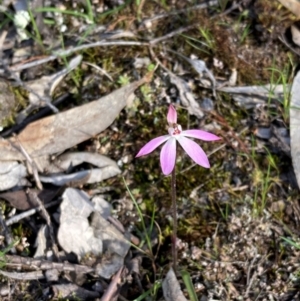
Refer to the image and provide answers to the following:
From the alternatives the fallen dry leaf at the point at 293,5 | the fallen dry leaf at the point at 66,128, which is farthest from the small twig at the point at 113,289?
the fallen dry leaf at the point at 293,5

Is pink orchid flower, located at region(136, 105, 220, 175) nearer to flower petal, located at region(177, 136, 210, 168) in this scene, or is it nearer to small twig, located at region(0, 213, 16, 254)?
flower petal, located at region(177, 136, 210, 168)

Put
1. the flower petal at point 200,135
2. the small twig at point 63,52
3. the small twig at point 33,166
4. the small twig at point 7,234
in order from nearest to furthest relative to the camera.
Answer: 1. the flower petal at point 200,135
2. the small twig at point 7,234
3. the small twig at point 33,166
4. the small twig at point 63,52

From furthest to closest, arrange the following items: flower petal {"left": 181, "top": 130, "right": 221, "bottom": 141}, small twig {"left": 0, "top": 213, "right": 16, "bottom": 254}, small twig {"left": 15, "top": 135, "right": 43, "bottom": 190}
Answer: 1. small twig {"left": 15, "top": 135, "right": 43, "bottom": 190}
2. small twig {"left": 0, "top": 213, "right": 16, "bottom": 254}
3. flower petal {"left": 181, "top": 130, "right": 221, "bottom": 141}

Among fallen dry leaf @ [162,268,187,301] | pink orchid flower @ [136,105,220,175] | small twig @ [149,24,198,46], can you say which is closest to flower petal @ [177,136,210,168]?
pink orchid flower @ [136,105,220,175]

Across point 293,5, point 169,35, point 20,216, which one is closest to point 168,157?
point 20,216

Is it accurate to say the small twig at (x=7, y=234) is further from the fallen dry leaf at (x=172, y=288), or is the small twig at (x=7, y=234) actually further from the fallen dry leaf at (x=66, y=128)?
the fallen dry leaf at (x=172, y=288)

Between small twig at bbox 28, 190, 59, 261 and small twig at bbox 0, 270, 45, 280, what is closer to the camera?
small twig at bbox 0, 270, 45, 280
